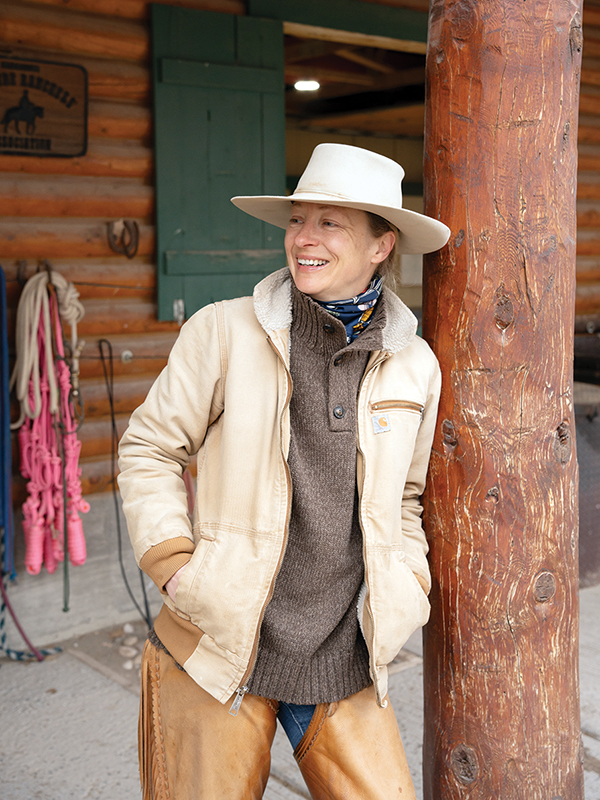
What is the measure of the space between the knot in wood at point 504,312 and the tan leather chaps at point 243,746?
0.94 meters

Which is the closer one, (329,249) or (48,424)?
(329,249)

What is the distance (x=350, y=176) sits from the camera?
195 centimetres

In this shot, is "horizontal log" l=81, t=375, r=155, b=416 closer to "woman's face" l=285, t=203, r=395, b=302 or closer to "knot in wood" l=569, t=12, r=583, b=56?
"woman's face" l=285, t=203, r=395, b=302

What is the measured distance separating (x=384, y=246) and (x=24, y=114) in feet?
8.15

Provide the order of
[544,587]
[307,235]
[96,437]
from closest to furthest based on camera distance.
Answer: [307,235] < [544,587] < [96,437]

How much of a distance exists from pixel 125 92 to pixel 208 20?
58 cm

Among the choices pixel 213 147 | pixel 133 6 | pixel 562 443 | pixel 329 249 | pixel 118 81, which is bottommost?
pixel 562 443

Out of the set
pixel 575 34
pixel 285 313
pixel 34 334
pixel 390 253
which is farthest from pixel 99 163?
pixel 575 34

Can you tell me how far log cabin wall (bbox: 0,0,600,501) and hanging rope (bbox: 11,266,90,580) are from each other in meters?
0.19

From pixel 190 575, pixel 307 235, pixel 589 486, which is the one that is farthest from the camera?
pixel 589 486

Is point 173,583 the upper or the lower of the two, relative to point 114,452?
upper

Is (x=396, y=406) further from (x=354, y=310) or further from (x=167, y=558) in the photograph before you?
(x=167, y=558)

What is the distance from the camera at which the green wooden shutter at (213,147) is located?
424 cm

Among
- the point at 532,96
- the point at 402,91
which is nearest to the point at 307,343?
the point at 532,96
